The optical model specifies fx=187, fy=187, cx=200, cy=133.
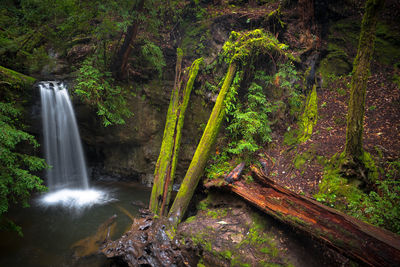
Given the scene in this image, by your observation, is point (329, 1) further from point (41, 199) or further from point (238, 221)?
point (41, 199)

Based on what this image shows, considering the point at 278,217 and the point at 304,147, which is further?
the point at 304,147

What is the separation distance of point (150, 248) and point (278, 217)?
2605 millimetres

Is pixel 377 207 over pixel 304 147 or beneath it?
beneath

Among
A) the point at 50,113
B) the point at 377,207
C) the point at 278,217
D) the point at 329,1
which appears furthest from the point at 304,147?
the point at 50,113

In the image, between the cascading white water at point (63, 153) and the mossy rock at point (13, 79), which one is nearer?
the mossy rock at point (13, 79)

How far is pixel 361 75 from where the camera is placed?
382 centimetres

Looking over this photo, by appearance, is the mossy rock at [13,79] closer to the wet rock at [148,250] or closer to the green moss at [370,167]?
the wet rock at [148,250]

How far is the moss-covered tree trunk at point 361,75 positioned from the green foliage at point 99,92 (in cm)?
637

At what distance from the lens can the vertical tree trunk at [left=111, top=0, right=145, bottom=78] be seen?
619 cm

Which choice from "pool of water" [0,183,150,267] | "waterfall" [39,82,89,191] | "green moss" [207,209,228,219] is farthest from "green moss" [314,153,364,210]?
"waterfall" [39,82,89,191]

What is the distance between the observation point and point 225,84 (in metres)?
6.66

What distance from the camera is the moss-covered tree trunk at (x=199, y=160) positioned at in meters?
5.05

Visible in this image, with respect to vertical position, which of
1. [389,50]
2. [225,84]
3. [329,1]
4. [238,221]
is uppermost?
[329,1]

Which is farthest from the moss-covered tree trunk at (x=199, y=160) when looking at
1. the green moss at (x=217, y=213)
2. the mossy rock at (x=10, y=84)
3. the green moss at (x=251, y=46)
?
the mossy rock at (x=10, y=84)
